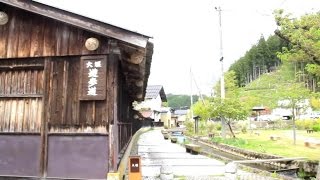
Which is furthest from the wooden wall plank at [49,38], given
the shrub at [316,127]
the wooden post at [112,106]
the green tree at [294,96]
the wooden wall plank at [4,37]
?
the shrub at [316,127]

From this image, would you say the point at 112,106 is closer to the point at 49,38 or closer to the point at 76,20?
the point at 76,20

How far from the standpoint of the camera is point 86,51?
7.82 m

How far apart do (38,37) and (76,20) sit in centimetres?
123

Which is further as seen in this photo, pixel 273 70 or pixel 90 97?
pixel 273 70

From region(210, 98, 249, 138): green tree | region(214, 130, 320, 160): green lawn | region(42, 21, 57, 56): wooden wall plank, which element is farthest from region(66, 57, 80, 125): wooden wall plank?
region(210, 98, 249, 138): green tree

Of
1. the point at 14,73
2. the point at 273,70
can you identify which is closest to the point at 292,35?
the point at 14,73

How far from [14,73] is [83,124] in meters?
2.29

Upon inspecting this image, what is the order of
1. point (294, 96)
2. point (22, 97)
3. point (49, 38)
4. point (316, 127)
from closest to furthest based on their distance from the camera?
1. point (49, 38)
2. point (22, 97)
3. point (294, 96)
4. point (316, 127)

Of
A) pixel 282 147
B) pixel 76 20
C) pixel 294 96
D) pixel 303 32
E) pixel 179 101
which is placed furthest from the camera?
pixel 179 101

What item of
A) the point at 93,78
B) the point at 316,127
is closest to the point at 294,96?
the point at 316,127

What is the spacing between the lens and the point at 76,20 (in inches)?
297

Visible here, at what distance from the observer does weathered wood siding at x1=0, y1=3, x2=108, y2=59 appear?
25.9 ft

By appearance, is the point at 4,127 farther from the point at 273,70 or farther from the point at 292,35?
the point at 273,70

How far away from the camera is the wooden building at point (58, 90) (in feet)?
25.0
